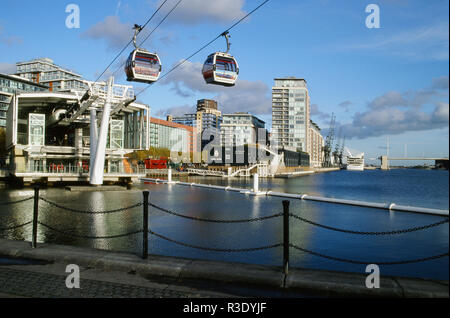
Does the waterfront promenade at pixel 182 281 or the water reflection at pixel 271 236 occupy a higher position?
the waterfront promenade at pixel 182 281

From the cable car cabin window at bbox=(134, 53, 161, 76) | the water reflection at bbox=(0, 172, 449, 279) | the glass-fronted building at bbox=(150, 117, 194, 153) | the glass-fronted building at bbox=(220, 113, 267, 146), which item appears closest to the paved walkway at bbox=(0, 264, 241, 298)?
the water reflection at bbox=(0, 172, 449, 279)

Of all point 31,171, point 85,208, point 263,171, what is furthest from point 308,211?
point 263,171

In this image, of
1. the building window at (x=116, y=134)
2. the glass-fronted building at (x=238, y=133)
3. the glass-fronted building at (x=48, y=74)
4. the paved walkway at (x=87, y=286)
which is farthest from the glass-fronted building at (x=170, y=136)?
the paved walkway at (x=87, y=286)

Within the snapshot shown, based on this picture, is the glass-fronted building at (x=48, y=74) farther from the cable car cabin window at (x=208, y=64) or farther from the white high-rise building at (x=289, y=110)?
the cable car cabin window at (x=208, y=64)

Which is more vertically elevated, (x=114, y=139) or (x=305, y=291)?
(x=114, y=139)

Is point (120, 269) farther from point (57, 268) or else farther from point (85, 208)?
point (85, 208)

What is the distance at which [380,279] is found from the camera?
5.72 metres

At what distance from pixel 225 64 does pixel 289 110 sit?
16545cm

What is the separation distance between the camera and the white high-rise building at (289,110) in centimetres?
17800

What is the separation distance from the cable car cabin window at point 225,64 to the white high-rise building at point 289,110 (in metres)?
160

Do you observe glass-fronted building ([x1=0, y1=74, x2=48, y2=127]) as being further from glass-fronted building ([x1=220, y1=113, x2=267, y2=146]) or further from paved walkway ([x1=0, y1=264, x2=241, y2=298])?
paved walkway ([x1=0, y1=264, x2=241, y2=298])

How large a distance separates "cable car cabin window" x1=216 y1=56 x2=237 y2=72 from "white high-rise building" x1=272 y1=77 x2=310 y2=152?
524 ft

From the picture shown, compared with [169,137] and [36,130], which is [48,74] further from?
[36,130]
